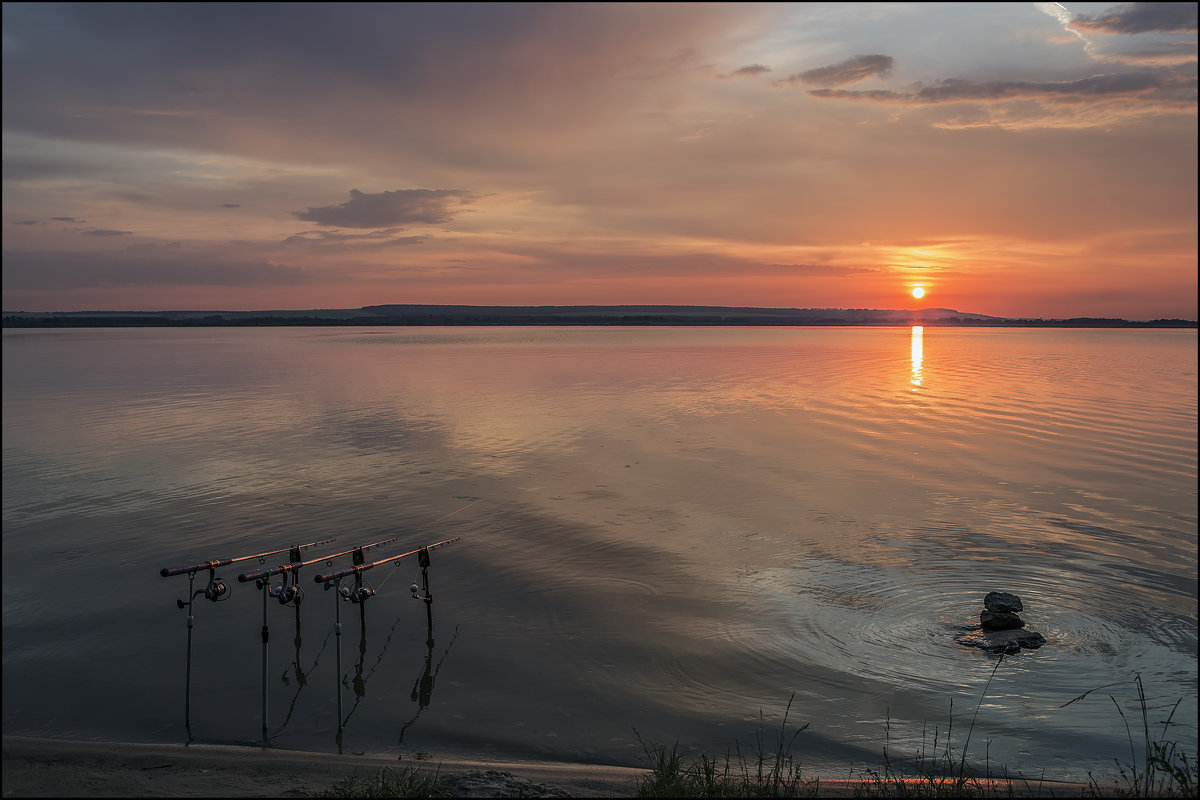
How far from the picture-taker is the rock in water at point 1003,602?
1388 cm

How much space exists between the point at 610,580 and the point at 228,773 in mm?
8743

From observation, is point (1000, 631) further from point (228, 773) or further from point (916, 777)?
point (228, 773)

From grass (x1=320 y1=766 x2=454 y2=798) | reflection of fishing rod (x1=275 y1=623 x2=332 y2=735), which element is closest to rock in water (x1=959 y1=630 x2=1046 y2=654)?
grass (x1=320 y1=766 x2=454 y2=798)

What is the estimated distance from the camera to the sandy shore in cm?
844

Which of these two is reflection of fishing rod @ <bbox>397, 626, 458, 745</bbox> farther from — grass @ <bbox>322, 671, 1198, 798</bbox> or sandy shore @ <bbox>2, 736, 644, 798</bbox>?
grass @ <bbox>322, 671, 1198, 798</bbox>

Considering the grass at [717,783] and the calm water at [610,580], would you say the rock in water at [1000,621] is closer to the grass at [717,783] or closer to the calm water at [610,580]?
the calm water at [610,580]

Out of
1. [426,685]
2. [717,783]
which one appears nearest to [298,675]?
[426,685]

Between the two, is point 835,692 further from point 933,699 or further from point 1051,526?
point 1051,526

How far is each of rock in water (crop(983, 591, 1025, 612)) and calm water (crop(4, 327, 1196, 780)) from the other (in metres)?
0.61

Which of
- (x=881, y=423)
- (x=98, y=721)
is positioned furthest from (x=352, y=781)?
(x=881, y=423)

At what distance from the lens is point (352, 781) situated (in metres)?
8.58

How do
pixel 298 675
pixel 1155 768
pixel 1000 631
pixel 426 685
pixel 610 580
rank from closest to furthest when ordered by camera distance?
pixel 1155 768 < pixel 426 685 < pixel 298 675 < pixel 1000 631 < pixel 610 580

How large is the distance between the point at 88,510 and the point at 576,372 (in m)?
46.8

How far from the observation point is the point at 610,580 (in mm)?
16734
